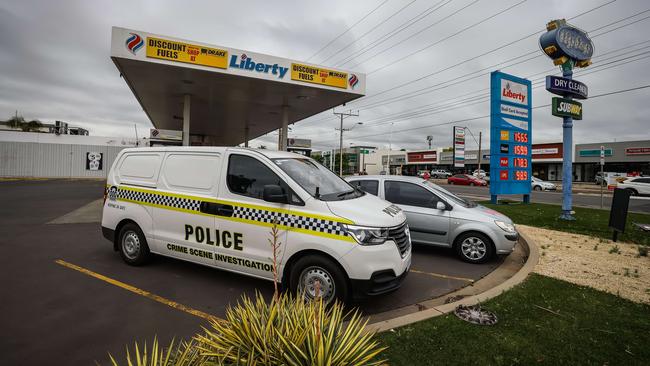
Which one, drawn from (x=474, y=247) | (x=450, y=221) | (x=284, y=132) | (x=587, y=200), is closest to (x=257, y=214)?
(x=450, y=221)

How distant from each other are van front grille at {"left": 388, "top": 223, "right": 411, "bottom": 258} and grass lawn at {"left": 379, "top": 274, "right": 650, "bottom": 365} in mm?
859

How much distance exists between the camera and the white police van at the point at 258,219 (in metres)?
3.62

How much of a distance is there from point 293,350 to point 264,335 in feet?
0.71

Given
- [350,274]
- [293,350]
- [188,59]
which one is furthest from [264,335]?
[188,59]

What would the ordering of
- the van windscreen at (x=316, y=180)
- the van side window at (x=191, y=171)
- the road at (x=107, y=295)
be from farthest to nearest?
the van side window at (x=191, y=171)
the van windscreen at (x=316, y=180)
the road at (x=107, y=295)

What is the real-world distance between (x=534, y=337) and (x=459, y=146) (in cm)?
3809

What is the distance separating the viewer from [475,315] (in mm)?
3562

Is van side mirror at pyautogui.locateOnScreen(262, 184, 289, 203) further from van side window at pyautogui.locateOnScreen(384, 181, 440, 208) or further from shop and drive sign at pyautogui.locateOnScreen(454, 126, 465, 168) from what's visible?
shop and drive sign at pyautogui.locateOnScreen(454, 126, 465, 168)

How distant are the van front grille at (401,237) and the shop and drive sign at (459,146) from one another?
3578 cm

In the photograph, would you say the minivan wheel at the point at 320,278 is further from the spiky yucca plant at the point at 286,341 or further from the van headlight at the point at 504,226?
the van headlight at the point at 504,226

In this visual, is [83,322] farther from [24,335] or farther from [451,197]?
[451,197]

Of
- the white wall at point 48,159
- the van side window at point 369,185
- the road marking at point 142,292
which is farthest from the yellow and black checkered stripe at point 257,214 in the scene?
the white wall at point 48,159

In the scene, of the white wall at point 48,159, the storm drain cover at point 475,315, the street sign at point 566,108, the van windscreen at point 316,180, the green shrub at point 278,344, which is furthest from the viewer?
the white wall at point 48,159

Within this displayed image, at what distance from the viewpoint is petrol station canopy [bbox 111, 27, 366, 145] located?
34.9 feet
